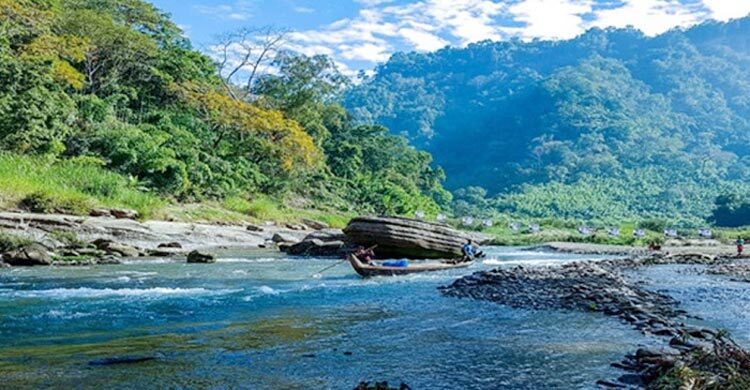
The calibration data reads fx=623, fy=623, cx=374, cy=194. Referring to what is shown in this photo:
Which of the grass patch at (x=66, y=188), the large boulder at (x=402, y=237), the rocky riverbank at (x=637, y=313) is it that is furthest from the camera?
the grass patch at (x=66, y=188)

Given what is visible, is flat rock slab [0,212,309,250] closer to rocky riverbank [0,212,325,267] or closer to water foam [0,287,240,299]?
rocky riverbank [0,212,325,267]

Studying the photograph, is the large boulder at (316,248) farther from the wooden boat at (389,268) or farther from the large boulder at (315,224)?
the large boulder at (315,224)

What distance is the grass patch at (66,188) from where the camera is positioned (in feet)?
88.6

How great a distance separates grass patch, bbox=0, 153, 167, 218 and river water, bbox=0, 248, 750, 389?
9696 mm

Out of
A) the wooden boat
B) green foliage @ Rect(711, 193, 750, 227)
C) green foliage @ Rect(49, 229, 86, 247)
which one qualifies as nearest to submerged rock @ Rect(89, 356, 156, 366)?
the wooden boat

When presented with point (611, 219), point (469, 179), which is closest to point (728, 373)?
point (611, 219)

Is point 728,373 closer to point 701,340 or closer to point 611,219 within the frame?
point 701,340

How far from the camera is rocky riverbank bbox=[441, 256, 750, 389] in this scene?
23.5ft

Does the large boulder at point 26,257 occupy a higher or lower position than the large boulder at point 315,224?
lower

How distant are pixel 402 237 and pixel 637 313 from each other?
13.4 meters

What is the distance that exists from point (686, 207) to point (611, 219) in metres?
20.0

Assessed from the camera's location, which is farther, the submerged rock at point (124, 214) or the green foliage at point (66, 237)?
the submerged rock at point (124, 214)

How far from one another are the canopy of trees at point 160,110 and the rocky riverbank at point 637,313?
79.1ft

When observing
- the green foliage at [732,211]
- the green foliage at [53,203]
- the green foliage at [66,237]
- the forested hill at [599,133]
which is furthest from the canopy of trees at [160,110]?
the forested hill at [599,133]
